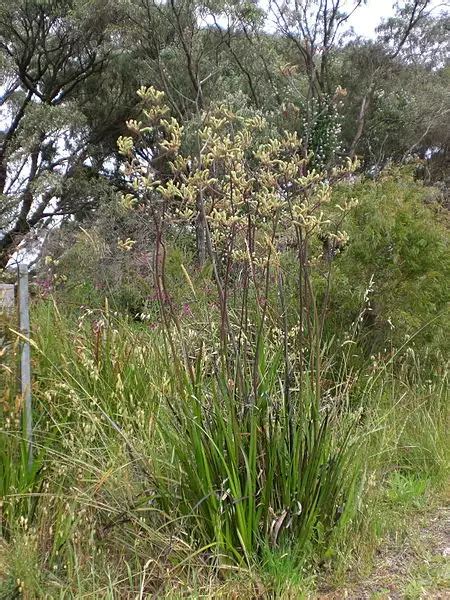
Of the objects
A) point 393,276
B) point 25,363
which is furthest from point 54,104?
point 25,363

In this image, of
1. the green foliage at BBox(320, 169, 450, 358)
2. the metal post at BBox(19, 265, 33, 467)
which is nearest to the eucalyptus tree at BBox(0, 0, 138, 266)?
the green foliage at BBox(320, 169, 450, 358)

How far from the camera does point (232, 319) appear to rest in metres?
3.88

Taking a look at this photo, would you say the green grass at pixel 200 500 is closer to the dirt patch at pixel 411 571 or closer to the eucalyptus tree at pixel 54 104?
the dirt patch at pixel 411 571

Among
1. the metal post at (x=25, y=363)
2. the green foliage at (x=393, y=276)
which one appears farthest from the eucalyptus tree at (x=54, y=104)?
the metal post at (x=25, y=363)

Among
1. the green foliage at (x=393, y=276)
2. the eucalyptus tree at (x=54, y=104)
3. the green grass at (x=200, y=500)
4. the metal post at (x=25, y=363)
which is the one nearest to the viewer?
the green grass at (x=200, y=500)

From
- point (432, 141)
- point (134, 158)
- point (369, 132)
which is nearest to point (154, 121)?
point (134, 158)

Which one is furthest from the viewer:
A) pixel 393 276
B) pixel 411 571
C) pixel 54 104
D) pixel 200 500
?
pixel 54 104

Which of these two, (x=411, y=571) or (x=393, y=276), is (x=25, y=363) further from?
(x=393, y=276)

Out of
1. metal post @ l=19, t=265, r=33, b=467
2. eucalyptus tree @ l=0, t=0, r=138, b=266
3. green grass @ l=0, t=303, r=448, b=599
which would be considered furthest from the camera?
eucalyptus tree @ l=0, t=0, r=138, b=266

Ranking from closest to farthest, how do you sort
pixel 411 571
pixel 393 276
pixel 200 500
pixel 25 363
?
pixel 200 500
pixel 411 571
pixel 25 363
pixel 393 276

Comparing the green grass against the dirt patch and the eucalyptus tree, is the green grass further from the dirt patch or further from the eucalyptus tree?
the eucalyptus tree

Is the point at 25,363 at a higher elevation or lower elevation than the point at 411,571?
higher

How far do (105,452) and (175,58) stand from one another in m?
15.9

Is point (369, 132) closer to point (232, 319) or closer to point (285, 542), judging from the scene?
point (232, 319)
